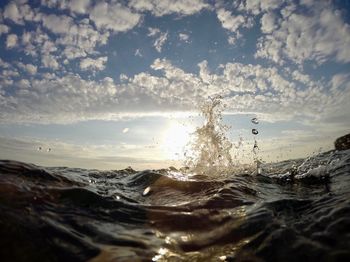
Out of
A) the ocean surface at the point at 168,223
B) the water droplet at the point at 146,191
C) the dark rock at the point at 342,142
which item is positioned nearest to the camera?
the ocean surface at the point at 168,223

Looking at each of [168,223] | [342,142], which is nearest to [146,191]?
[168,223]

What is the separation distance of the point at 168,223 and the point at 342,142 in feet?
35.5

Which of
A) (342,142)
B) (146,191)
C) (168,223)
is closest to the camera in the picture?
(168,223)

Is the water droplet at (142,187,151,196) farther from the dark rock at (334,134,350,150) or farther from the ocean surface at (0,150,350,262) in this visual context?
the dark rock at (334,134,350,150)

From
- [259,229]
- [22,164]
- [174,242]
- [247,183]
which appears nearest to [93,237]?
[174,242]

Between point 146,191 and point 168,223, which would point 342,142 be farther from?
point 168,223

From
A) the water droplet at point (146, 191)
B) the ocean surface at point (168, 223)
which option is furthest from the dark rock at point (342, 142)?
the water droplet at point (146, 191)

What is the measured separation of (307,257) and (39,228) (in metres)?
3.16

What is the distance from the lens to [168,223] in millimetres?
4816

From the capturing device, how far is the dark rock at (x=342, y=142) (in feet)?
41.3

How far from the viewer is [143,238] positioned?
13.8ft

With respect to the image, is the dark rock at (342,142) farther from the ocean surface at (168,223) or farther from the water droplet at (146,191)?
the water droplet at (146,191)

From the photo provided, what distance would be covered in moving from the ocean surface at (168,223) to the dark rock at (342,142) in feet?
21.3

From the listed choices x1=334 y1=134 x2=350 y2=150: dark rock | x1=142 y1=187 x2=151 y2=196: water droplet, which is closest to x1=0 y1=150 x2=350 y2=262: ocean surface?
x1=142 y1=187 x2=151 y2=196: water droplet
